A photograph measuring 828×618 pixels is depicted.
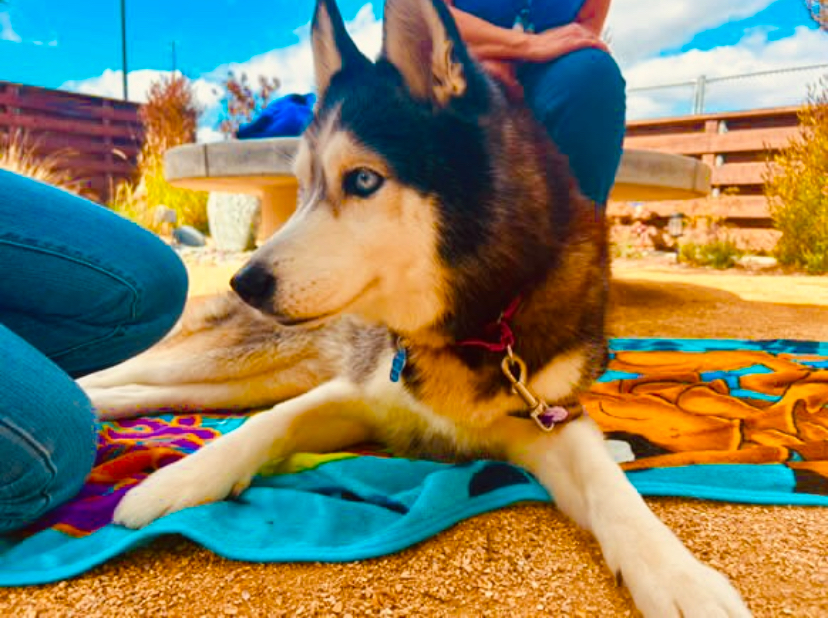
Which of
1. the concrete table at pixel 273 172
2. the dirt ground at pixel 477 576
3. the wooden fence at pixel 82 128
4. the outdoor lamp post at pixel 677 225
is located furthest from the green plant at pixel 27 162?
the outdoor lamp post at pixel 677 225

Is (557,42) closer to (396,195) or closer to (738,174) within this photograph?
(396,195)

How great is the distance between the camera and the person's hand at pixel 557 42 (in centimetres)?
188

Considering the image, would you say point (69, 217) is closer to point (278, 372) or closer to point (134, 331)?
point (134, 331)

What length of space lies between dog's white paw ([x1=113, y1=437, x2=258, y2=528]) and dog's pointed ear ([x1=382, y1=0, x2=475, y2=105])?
0.82 meters

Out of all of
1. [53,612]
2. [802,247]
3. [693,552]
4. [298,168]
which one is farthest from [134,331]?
[802,247]

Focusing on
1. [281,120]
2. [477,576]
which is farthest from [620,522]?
[281,120]

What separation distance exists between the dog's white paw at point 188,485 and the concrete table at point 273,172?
2.16m

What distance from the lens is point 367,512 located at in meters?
1.07

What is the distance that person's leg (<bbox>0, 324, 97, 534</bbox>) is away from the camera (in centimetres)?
91

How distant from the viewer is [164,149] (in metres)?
8.67

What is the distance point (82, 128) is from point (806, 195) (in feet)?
34.2

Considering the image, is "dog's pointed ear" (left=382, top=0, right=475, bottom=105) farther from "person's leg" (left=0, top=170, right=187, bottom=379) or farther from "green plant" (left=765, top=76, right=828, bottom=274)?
"green plant" (left=765, top=76, right=828, bottom=274)

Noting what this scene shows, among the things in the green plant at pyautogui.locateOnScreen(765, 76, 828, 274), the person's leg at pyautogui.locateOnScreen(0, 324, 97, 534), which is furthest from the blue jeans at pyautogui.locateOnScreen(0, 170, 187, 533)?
the green plant at pyautogui.locateOnScreen(765, 76, 828, 274)

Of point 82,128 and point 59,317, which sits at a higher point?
point 82,128
